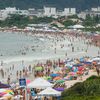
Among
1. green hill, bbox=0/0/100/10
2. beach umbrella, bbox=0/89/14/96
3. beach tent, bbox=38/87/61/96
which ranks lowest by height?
beach umbrella, bbox=0/89/14/96

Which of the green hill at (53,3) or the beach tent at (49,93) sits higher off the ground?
the green hill at (53,3)

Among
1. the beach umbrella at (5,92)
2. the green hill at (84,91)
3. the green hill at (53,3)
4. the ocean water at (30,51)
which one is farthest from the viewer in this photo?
the green hill at (53,3)

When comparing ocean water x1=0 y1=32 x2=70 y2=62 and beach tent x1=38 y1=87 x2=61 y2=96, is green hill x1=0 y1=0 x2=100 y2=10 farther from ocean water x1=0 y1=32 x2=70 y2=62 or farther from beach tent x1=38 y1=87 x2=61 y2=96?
beach tent x1=38 y1=87 x2=61 y2=96

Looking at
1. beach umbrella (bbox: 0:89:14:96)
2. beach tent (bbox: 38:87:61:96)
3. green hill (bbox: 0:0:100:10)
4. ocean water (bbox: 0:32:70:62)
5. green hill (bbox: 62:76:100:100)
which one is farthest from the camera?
green hill (bbox: 0:0:100:10)

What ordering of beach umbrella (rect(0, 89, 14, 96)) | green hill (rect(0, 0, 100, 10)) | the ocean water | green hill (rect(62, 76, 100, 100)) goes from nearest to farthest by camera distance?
green hill (rect(62, 76, 100, 100))
beach umbrella (rect(0, 89, 14, 96))
the ocean water
green hill (rect(0, 0, 100, 10))

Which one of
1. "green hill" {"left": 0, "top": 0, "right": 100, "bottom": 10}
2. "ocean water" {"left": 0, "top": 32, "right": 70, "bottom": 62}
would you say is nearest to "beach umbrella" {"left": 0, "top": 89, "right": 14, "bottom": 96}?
"ocean water" {"left": 0, "top": 32, "right": 70, "bottom": 62}

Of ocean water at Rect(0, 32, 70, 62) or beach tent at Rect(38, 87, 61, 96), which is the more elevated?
ocean water at Rect(0, 32, 70, 62)

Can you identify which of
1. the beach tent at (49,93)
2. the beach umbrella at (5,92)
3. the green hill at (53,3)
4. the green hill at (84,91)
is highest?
the green hill at (53,3)

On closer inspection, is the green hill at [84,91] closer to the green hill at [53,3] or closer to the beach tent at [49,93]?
the beach tent at [49,93]

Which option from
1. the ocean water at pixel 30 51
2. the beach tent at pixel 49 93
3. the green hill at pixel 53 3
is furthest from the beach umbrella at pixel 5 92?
the green hill at pixel 53 3

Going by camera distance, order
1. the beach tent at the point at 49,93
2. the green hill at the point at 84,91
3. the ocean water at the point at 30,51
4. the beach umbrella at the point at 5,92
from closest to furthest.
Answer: the green hill at the point at 84,91 → the beach tent at the point at 49,93 → the beach umbrella at the point at 5,92 → the ocean water at the point at 30,51

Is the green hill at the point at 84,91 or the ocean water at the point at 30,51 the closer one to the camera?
the green hill at the point at 84,91

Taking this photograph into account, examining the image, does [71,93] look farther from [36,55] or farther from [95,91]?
[36,55]

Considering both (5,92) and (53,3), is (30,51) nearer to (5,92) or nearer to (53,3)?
(5,92)
